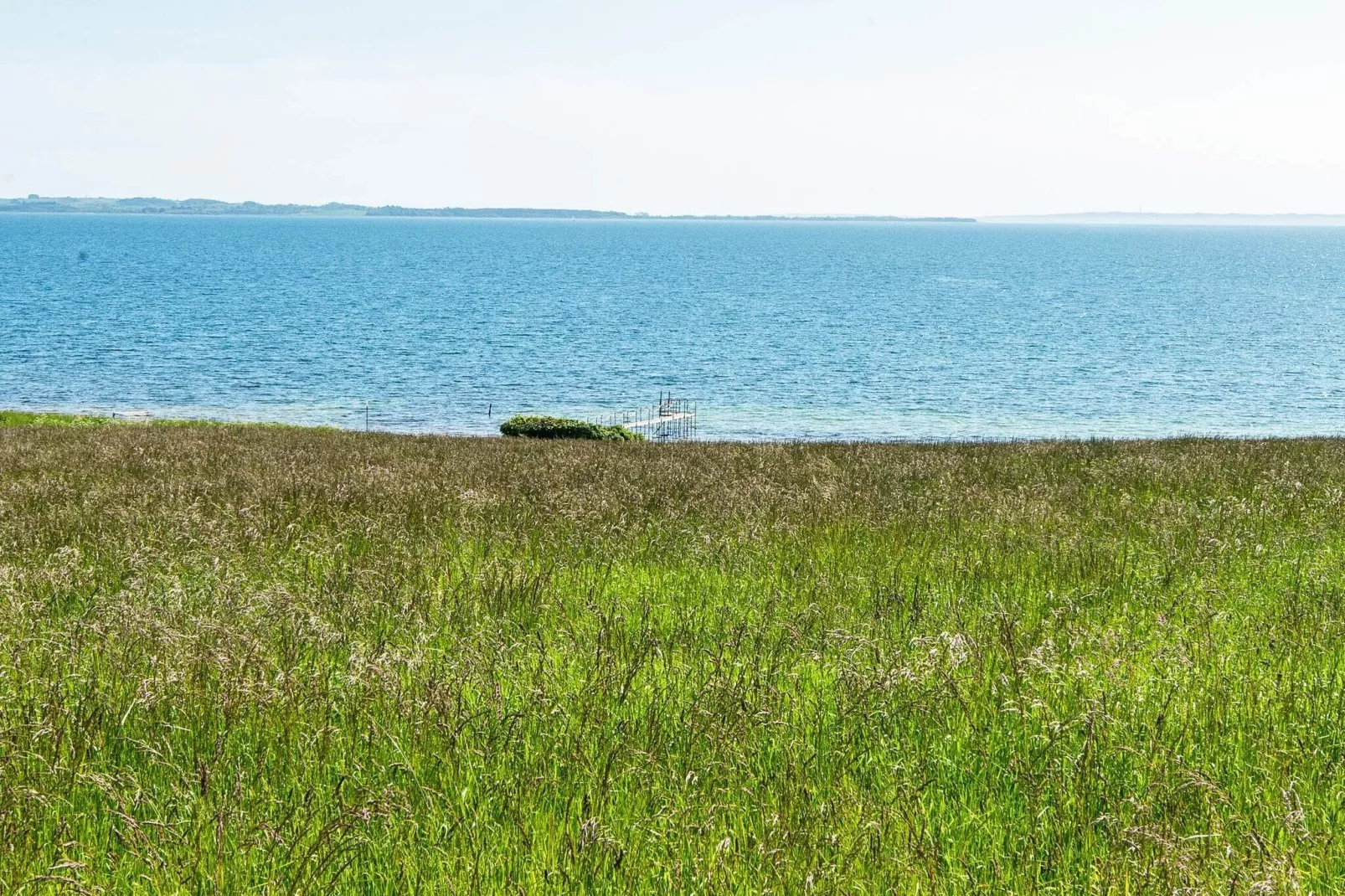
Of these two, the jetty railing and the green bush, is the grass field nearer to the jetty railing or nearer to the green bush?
the green bush

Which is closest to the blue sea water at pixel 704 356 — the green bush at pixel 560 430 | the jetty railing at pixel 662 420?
the jetty railing at pixel 662 420

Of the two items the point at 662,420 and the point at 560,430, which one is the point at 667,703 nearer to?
the point at 560,430

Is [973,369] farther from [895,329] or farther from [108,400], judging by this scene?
[108,400]

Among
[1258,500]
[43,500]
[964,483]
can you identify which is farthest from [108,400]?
[1258,500]

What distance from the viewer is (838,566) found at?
914 centimetres

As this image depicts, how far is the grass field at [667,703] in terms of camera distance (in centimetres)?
399

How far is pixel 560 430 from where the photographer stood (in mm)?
37469

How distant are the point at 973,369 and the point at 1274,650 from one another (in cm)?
7240

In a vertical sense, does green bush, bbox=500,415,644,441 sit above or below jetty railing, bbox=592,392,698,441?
above

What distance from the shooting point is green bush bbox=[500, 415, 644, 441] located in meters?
36.7

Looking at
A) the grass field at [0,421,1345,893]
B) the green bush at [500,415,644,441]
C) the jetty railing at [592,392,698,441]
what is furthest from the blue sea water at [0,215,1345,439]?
the grass field at [0,421,1345,893]

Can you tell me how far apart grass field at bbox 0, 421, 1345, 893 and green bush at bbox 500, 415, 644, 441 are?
25484 millimetres

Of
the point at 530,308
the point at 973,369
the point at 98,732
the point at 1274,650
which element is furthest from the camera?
the point at 530,308

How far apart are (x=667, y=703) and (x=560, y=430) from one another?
32.2 m
